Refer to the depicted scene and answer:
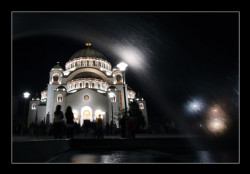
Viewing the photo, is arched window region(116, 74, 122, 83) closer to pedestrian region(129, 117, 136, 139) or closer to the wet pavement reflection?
pedestrian region(129, 117, 136, 139)

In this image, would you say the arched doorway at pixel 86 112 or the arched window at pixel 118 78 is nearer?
the arched doorway at pixel 86 112

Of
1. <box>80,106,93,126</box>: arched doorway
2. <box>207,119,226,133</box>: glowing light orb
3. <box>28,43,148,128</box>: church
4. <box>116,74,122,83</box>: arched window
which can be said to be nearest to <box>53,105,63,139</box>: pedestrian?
<box>207,119,226,133</box>: glowing light orb

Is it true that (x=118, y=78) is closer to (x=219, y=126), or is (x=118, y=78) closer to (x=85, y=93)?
(x=85, y=93)

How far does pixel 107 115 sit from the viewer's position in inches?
1496

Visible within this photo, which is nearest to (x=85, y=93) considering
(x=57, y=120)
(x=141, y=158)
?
(x=57, y=120)

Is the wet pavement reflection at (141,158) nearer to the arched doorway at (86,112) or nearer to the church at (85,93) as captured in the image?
the church at (85,93)

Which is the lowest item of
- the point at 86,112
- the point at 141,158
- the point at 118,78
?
the point at 86,112

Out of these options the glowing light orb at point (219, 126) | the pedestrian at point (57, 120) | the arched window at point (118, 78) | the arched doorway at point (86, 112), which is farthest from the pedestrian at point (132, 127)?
the arched window at point (118, 78)

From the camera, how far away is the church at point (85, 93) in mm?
37719

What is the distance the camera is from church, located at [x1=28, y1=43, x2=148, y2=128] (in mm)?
37719

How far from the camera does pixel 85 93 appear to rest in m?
38.2
